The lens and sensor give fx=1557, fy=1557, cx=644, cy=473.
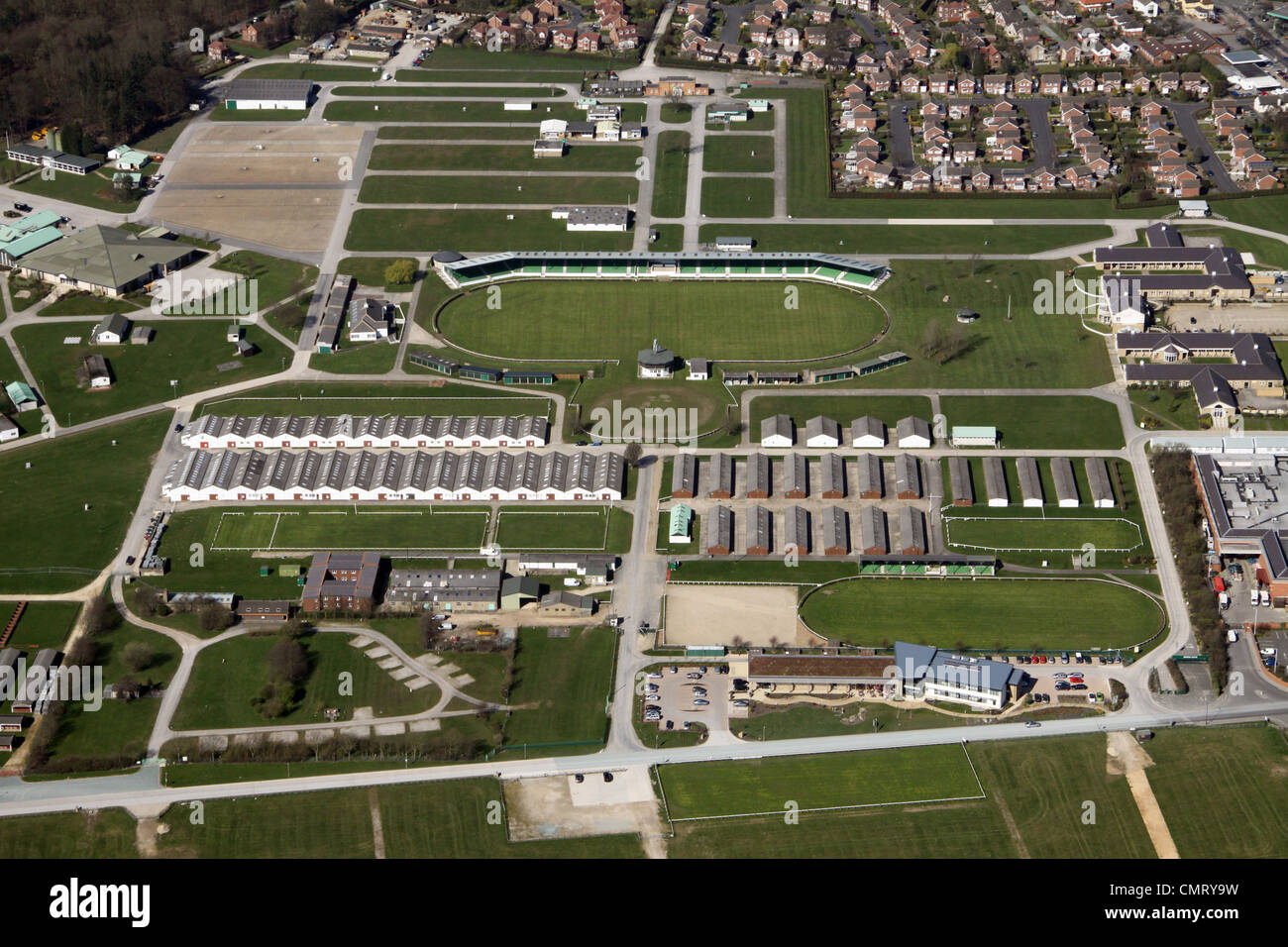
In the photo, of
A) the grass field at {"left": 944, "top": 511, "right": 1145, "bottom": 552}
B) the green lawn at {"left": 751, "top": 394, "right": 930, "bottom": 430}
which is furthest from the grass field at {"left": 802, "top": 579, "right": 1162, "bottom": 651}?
the green lawn at {"left": 751, "top": 394, "right": 930, "bottom": 430}

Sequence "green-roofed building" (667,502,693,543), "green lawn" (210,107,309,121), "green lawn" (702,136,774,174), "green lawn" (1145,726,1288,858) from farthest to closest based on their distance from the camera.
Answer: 1. "green lawn" (210,107,309,121)
2. "green lawn" (702,136,774,174)
3. "green-roofed building" (667,502,693,543)
4. "green lawn" (1145,726,1288,858)

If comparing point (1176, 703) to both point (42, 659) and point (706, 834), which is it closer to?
point (706, 834)

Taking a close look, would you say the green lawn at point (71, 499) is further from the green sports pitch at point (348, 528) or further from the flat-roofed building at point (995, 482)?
the flat-roofed building at point (995, 482)

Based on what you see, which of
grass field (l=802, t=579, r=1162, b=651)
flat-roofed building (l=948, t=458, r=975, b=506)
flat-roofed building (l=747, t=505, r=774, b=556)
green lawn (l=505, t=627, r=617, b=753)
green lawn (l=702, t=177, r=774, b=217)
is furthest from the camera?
green lawn (l=702, t=177, r=774, b=217)

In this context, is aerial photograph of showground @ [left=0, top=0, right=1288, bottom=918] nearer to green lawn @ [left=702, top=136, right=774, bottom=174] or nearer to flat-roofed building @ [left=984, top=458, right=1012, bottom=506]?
flat-roofed building @ [left=984, top=458, right=1012, bottom=506]

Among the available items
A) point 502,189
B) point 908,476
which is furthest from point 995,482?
point 502,189
